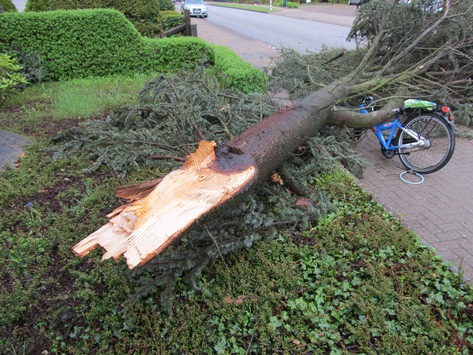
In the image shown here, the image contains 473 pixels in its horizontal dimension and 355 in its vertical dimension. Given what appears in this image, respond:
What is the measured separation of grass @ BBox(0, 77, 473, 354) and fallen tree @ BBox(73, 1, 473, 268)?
631 mm

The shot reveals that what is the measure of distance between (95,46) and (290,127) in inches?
253

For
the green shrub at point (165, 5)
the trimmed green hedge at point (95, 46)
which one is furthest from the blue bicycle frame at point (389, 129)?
the green shrub at point (165, 5)

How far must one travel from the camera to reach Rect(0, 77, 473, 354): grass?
2055mm

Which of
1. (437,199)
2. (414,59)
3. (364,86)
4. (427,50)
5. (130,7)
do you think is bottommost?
(437,199)

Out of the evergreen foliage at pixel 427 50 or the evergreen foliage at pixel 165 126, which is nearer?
the evergreen foliage at pixel 165 126

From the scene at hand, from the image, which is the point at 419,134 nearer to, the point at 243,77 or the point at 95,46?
the point at 243,77

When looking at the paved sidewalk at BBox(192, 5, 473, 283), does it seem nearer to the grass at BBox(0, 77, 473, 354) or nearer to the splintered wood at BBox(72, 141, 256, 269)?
the grass at BBox(0, 77, 473, 354)

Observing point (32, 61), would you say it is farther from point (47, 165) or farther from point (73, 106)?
point (47, 165)

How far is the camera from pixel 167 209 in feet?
6.20

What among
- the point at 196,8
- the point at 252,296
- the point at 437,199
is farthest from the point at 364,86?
the point at 196,8

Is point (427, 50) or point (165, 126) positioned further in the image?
point (427, 50)

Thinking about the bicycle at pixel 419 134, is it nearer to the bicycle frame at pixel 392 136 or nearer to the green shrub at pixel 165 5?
the bicycle frame at pixel 392 136

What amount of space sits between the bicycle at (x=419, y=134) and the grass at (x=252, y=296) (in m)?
1.30

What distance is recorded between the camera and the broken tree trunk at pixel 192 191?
174 cm
